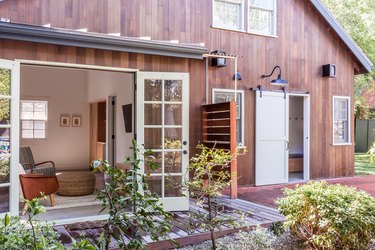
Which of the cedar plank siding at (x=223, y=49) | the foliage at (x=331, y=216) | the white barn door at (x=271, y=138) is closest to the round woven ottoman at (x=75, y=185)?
the cedar plank siding at (x=223, y=49)

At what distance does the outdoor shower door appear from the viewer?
519 cm

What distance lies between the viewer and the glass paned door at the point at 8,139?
433 centimetres

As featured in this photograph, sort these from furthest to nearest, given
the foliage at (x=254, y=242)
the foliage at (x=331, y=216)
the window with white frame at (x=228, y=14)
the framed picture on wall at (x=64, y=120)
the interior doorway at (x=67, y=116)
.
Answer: the framed picture on wall at (x=64, y=120), the interior doorway at (x=67, y=116), the window with white frame at (x=228, y=14), the foliage at (x=254, y=242), the foliage at (x=331, y=216)

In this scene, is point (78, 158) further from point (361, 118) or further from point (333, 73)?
point (361, 118)

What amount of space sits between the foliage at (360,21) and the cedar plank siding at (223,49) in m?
4.39

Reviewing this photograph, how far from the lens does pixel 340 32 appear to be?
848cm

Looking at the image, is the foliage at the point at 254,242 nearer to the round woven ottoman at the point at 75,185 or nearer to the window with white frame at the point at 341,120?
the round woven ottoman at the point at 75,185

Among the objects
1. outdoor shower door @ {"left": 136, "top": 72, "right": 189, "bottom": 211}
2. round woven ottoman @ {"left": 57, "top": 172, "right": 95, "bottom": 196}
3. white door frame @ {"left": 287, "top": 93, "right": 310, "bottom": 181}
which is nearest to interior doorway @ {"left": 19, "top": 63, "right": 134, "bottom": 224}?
round woven ottoman @ {"left": 57, "top": 172, "right": 95, "bottom": 196}

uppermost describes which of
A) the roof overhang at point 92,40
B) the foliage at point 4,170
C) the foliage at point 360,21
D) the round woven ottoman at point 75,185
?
the foliage at point 360,21

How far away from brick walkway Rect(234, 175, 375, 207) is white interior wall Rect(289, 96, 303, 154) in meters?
2.31

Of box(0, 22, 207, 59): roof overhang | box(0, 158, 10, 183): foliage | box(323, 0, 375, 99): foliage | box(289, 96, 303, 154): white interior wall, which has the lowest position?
box(0, 158, 10, 183): foliage

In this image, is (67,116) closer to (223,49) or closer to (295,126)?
(223,49)

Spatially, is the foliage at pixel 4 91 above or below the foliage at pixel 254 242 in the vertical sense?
above

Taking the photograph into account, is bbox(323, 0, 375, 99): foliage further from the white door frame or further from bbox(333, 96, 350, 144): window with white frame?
the white door frame
